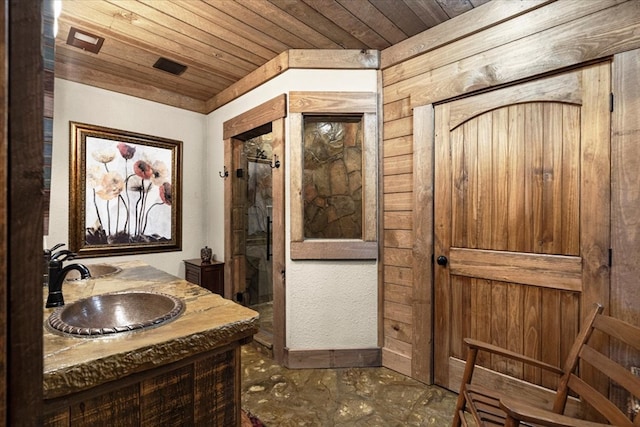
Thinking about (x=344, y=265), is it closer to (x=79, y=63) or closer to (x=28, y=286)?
(x=28, y=286)

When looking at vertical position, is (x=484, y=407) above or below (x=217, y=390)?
below

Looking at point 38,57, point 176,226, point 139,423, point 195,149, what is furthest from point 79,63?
point 139,423

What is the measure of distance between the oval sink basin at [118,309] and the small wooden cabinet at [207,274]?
1637 millimetres

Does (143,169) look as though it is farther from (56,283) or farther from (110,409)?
(110,409)

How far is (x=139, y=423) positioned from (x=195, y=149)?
288cm

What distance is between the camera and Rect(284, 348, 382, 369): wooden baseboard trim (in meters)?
2.29

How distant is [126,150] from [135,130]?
0.71ft

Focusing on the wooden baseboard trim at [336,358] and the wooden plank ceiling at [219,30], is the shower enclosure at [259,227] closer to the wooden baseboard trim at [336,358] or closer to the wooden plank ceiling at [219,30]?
the wooden plank ceiling at [219,30]

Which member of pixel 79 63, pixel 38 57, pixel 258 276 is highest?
pixel 79 63

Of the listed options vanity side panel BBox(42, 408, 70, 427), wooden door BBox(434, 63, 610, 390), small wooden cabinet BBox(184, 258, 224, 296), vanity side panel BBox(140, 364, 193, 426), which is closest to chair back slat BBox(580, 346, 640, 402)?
wooden door BBox(434, 63, 610, 390)

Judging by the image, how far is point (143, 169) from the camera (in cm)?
288

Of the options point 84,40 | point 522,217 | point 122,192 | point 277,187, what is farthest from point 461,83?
point 122,192

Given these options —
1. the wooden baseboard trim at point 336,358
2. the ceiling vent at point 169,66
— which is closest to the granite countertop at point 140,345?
the wooden baseboard trim at point 336,358

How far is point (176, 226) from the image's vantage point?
312 centimetres
